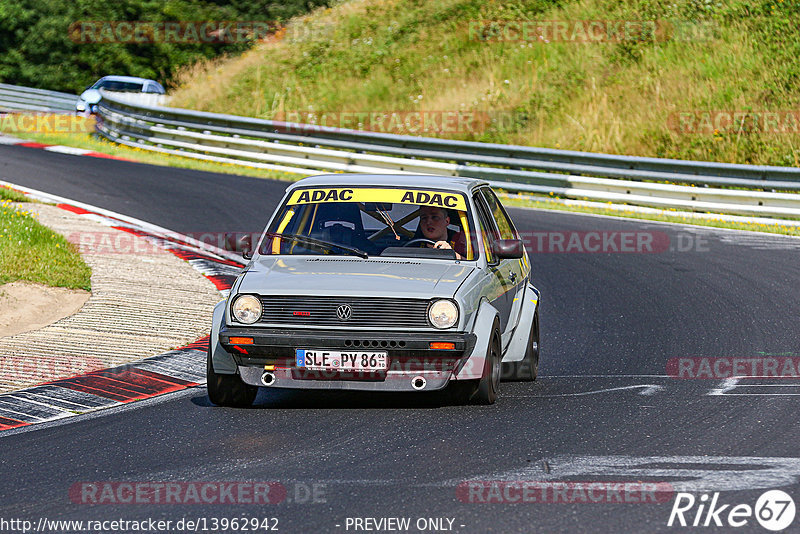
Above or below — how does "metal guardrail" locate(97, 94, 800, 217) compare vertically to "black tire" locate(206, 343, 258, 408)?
below

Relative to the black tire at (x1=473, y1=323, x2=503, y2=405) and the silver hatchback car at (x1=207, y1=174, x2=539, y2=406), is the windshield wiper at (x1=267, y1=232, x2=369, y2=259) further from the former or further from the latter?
the black tire at (x1=473, y1=323, x2=503, y2=405)

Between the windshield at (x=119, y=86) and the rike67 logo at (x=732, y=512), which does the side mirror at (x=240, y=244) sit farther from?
the windshield at (x=119, y=86)

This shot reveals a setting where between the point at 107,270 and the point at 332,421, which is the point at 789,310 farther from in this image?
the point at 107,270

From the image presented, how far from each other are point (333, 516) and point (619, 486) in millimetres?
1416

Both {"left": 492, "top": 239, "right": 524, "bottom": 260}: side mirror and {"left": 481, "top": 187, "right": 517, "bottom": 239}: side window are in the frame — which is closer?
{"left": 492, "top": 239, "right": 524, "bottom": 260}: side mirror

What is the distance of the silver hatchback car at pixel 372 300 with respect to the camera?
23.9 feet

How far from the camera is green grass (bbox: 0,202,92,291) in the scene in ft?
38.6

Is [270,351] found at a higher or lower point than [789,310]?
higher

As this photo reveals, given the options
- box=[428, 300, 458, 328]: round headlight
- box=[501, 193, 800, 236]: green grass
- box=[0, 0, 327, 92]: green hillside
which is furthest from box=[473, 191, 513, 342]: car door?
box=[0, 0, 327, 92]: green hillside

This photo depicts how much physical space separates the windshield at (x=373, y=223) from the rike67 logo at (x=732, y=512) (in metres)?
3.22

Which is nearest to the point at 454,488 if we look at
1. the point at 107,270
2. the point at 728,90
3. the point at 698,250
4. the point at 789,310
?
the point at 789,310

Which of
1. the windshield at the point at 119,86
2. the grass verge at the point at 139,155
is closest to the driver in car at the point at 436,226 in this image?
the grass verge at the point at 139,155

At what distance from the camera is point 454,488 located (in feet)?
18.5

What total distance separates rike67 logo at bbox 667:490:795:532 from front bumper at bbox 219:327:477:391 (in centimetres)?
216
